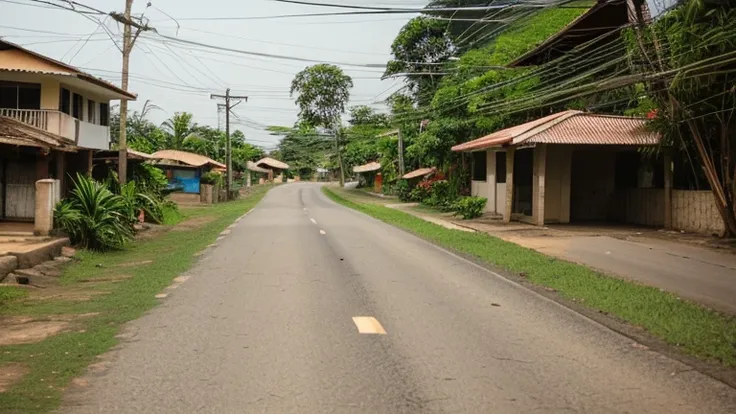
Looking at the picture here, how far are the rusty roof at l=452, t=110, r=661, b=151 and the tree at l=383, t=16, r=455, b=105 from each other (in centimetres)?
2736

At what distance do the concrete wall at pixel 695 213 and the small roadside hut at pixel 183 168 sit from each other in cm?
3355

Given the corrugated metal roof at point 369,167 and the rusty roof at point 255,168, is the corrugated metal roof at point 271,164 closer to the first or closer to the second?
the rusty roof at point 255,168

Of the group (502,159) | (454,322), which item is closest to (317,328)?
(454,322)

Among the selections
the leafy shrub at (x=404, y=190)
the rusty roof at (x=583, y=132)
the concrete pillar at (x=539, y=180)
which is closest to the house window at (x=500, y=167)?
the rusty roof at (x=583, y=132)

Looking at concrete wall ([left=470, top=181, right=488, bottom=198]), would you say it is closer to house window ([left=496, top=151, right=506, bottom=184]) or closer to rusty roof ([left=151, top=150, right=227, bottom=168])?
house window ([left=496, top=151, right=506, bottom=184])

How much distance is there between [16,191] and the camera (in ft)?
68.2

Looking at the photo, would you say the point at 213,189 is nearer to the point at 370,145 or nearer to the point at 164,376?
the point at 370,145

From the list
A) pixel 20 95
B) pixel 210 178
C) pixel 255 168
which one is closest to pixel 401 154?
pixel 210 178

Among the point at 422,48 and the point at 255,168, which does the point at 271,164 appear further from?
the point at 422,48

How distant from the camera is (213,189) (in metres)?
49.2

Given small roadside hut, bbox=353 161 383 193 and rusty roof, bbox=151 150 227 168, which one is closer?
rusty roof, bbox=151 150 227 168

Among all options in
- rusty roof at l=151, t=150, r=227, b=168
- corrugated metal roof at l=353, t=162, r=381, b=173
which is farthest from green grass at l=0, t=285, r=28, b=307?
corrugated metal roof at l=353, t=162, r=381, b=173

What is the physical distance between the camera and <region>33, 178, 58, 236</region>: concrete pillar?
16828 millimetres

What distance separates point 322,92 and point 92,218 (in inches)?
2794
